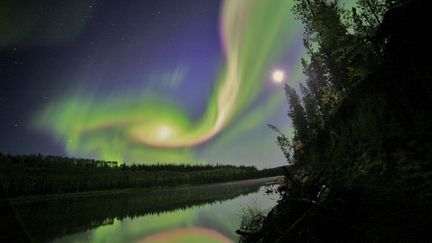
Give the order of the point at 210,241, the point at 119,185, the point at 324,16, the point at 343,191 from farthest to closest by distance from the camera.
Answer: the point at 119,185
the point at 324,16
the point at 210,241
the point at 343,191

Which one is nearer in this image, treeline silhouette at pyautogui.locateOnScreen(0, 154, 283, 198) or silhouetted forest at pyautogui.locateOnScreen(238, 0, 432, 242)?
silhouetted forest at pyautogui.locateOnScreen(238, 0, 432, 242)

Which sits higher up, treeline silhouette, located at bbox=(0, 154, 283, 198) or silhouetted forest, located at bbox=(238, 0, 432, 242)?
treeline silhouette, located at bbox=(0, 154, 283, 198)

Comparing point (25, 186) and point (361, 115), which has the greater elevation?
point (25, 186)

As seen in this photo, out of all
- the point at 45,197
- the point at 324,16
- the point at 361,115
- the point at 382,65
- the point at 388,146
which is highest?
the point at 324,16

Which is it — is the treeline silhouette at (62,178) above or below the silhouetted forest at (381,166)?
above

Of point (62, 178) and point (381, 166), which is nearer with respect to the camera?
point (381, 166)

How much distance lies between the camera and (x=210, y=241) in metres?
20.3

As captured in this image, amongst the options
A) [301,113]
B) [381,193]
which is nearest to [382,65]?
[381,193]

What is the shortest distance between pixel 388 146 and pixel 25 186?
8065cm

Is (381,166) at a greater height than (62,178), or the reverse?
(62,178)

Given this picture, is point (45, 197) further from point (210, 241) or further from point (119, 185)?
point (210, 241)

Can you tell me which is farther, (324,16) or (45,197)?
(45,197)

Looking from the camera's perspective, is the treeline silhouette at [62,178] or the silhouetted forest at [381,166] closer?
the silhouetted forest at [381,166]

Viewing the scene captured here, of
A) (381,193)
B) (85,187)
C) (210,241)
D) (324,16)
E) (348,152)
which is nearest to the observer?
(381,193)
